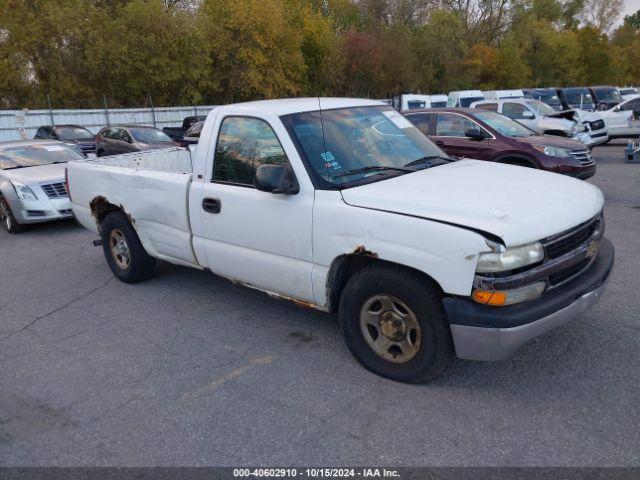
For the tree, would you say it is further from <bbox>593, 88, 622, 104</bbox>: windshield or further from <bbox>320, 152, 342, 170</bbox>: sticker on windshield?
<bbox>320, 152, 342, 170</bbox>: sticker on windshield

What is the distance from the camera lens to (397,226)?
332 centimetres

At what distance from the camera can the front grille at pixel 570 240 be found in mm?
3229

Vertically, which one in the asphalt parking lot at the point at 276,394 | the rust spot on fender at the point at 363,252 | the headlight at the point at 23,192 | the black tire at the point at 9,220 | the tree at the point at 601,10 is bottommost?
the asphalt parking lot at the point at 276,394

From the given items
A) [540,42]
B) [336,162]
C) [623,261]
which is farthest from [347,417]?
[540,42]

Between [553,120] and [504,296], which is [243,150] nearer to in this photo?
[504,296]

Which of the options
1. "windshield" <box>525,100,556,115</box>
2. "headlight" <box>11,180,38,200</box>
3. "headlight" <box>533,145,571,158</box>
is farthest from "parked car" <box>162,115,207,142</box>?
"headlight" <box>533,145,571,158</box>

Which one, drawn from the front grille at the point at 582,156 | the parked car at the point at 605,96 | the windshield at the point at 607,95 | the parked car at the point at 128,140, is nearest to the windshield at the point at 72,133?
the parked car at the point at 128,140

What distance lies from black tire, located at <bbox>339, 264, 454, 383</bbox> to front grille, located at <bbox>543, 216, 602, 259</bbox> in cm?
71

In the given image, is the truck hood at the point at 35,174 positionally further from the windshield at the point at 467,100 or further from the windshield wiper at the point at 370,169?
the windshield at the point at 467,100

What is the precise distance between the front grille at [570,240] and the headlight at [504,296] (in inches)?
9.6

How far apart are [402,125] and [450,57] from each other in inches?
1906

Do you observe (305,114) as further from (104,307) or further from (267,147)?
(104,307)

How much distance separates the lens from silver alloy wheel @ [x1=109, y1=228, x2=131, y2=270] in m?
5.94

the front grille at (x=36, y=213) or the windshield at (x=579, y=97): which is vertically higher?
the windshield at (x=579, y=97)
